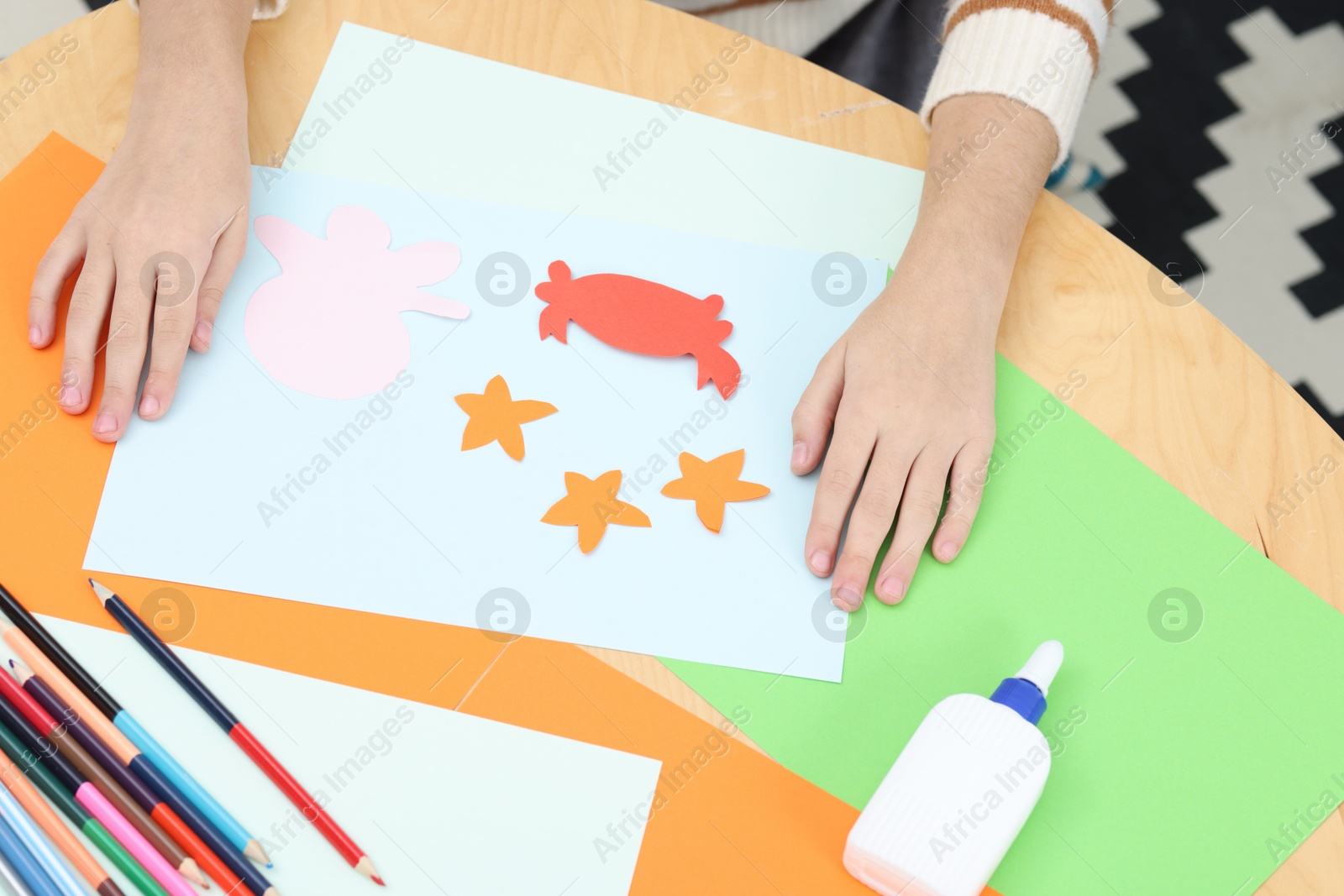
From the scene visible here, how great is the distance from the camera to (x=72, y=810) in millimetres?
599

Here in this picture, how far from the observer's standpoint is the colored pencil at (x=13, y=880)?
57 cm

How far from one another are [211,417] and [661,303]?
36 centimetres

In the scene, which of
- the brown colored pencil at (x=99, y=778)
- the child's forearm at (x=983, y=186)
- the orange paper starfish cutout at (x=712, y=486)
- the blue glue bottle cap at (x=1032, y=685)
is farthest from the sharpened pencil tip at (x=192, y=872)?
the child's forearm at (x=983, y=186)

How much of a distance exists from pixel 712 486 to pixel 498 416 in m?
0.17

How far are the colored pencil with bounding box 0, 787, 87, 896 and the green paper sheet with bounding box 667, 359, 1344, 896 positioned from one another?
38cm

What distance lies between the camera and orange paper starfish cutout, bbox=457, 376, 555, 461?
75 cm

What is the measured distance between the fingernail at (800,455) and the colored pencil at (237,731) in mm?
399

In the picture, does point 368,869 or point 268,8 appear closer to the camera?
point 368,869

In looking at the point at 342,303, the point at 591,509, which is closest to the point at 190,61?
the point at 342,303

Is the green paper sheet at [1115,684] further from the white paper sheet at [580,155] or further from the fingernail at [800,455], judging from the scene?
the white paper sheet at [580,155]

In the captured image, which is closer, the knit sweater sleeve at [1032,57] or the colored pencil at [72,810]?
the colored pencil at [72,810]

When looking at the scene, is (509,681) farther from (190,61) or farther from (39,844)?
(190,61)

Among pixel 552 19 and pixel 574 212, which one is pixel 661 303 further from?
pixel 552 19

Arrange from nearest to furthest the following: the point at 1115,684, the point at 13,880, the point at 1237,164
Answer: the point at 13,880
the point at 1115,684
the point at 1237,164
